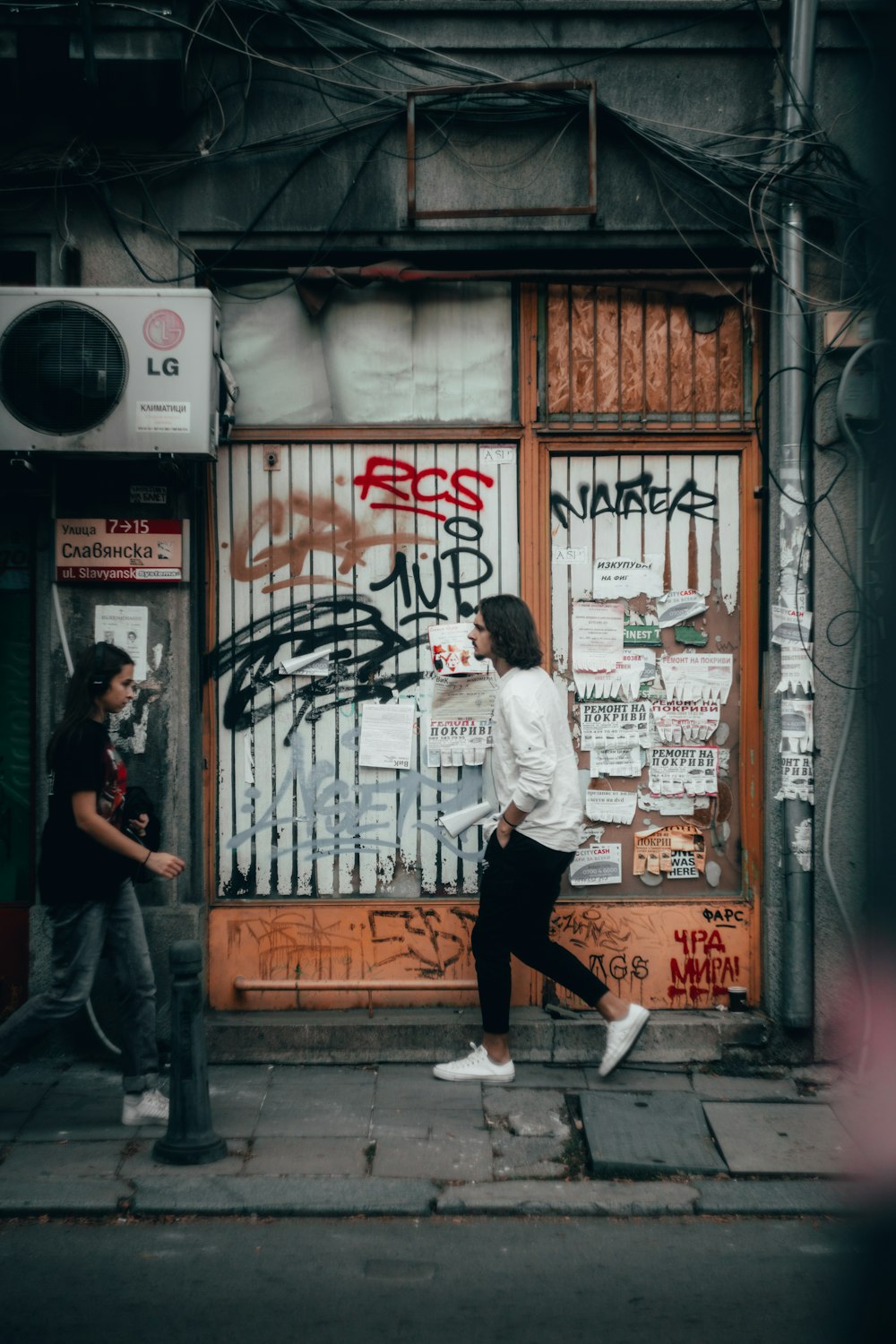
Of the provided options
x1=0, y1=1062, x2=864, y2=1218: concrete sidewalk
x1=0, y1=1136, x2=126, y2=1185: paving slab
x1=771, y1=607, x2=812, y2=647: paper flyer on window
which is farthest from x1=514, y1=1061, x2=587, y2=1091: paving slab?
x1=771, y1=607, x2=812, y2=647: paper flyer on window

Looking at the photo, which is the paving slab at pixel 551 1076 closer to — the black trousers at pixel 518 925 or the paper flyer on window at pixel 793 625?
the black trousers at pixel 518 925

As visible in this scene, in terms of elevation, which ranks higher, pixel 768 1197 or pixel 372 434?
pixel 372 434

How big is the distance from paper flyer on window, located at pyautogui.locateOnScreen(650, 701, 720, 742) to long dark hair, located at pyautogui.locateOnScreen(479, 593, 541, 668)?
0.99m

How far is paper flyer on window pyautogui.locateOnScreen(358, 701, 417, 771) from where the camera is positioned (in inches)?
243

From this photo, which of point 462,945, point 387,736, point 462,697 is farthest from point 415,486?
point 462,945

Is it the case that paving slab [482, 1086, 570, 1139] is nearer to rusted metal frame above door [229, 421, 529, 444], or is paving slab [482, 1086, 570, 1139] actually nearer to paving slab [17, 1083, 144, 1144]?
paving slab [17, 1083, 144, 1144]

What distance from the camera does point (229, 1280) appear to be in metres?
4.05

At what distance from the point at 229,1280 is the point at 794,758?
3.45 m

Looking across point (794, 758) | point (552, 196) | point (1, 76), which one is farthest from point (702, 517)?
point (1, 76)

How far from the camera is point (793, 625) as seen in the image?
5965 mm

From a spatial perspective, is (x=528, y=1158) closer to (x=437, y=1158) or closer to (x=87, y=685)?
(x=437, y=1158)

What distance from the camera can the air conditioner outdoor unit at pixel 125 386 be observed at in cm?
561

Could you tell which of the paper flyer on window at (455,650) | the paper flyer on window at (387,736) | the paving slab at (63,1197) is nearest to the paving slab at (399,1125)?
the paving slab at (63,1197)

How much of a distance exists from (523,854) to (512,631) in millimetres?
1003
